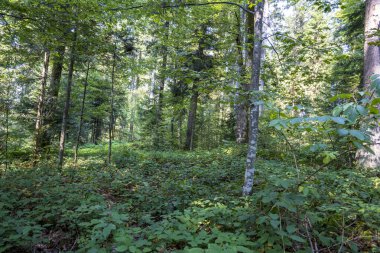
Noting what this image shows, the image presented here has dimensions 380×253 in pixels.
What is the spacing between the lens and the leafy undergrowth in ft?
8.26

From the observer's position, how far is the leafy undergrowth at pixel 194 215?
252cm

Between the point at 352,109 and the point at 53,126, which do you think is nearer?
the point at 352,109

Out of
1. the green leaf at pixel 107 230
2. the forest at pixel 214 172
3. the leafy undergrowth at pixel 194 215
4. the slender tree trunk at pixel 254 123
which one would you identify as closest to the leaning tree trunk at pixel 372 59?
the forest at pixel 214 172

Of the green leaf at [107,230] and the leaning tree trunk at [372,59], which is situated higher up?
the leaning tree trunk at [372,59]

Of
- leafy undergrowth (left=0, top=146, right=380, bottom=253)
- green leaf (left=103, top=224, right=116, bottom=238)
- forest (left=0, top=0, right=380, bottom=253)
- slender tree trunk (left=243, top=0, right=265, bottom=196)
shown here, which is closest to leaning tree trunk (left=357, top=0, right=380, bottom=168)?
forest (left=0, top=0, right=380, bottom=253)

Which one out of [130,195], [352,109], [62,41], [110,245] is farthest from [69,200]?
[352,109]

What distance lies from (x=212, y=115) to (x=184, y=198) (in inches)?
647

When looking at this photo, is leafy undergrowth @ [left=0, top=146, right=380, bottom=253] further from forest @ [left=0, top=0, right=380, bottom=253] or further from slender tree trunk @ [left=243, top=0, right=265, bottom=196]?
slender tree trunk @ [left=243, top=0, right=265, bottom=196]

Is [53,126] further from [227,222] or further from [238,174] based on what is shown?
[227,222]

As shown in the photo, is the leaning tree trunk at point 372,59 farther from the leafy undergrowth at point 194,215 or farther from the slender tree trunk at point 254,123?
the slender tree trunk at point 254,123

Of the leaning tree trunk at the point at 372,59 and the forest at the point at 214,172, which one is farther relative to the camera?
the leaning tree trunk at the point at 372,59

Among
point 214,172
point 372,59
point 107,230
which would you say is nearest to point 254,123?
point 214,172

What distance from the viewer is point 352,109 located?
5.76ft

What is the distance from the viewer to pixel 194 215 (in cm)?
335
